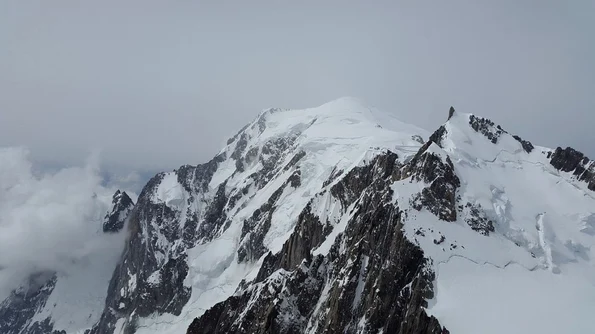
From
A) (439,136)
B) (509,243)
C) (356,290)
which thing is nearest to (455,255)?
(509,243)

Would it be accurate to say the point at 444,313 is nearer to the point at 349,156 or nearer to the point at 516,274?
the point at 516,274

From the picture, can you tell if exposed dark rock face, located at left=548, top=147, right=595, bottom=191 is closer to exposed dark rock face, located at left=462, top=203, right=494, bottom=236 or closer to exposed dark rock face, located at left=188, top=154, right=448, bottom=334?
exposed dark rock face, located at left=462, top=203, right=494, bottom=236

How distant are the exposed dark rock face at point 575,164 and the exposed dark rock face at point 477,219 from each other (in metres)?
32.1

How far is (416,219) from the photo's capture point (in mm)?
81312

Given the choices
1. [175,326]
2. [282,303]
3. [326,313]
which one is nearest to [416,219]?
[326,313]

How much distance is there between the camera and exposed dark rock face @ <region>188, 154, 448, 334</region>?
7313cm

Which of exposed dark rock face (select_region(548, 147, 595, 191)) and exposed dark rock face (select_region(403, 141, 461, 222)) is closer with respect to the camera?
exposed dark rock face (select_region(403, 141, 461, 222))

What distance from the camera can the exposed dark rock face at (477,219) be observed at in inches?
3263

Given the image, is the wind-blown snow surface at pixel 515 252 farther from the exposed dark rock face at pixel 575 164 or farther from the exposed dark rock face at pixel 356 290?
the exposed dark rock face at pixel 356 290

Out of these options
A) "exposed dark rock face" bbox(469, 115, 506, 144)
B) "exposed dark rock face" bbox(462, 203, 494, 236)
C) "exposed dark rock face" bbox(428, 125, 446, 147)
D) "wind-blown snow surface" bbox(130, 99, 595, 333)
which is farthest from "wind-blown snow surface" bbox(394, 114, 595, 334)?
"exposed dark rock face" bbox(469, 115, 506, 144)

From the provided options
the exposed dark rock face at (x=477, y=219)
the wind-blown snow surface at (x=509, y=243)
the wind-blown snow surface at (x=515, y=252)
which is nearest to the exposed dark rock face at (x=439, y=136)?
the wind-blown snow surface at (x=509, y=243)

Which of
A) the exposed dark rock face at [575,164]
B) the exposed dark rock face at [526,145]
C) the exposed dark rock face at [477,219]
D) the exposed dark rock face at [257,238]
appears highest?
the exposed dark rock face at [526,145]

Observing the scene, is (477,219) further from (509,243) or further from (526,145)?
(526,145)

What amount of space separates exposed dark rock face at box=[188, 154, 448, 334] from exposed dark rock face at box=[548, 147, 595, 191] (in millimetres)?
42080
